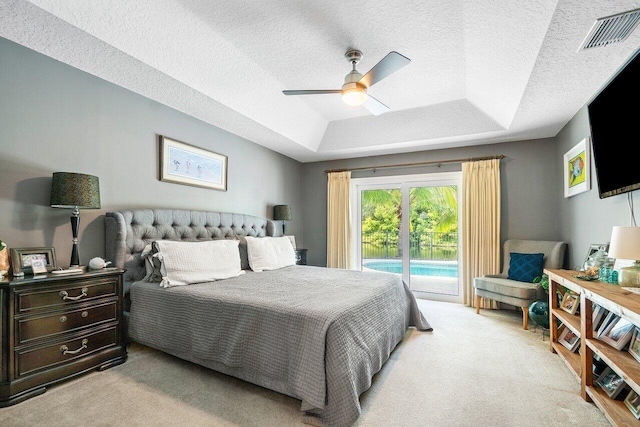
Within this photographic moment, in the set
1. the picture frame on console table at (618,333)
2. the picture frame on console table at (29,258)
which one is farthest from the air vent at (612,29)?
the picture frame on console table at (29,258)

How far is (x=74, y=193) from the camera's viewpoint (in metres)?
2.26

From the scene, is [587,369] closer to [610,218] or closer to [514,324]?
[610,218]

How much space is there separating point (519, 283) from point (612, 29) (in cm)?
283

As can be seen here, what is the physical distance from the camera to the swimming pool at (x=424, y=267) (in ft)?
15.9

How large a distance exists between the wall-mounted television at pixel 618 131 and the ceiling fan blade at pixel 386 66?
1.42 metres

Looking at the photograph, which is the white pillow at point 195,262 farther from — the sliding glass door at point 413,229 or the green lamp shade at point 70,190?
the sliding glass door at point 413,229

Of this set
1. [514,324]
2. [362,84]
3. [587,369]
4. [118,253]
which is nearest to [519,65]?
[362,84]

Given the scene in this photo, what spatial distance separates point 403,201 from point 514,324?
238cm

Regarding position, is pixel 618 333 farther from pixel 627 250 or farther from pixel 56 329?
pixel 56 329

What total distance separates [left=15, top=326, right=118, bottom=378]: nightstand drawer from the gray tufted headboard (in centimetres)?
50

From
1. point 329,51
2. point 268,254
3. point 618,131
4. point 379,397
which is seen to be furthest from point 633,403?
point 329,51

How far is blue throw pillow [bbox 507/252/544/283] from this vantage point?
3793 mm

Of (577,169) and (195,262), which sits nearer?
(195,262)

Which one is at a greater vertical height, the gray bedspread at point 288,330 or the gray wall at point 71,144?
the gray wall at point 71,144
